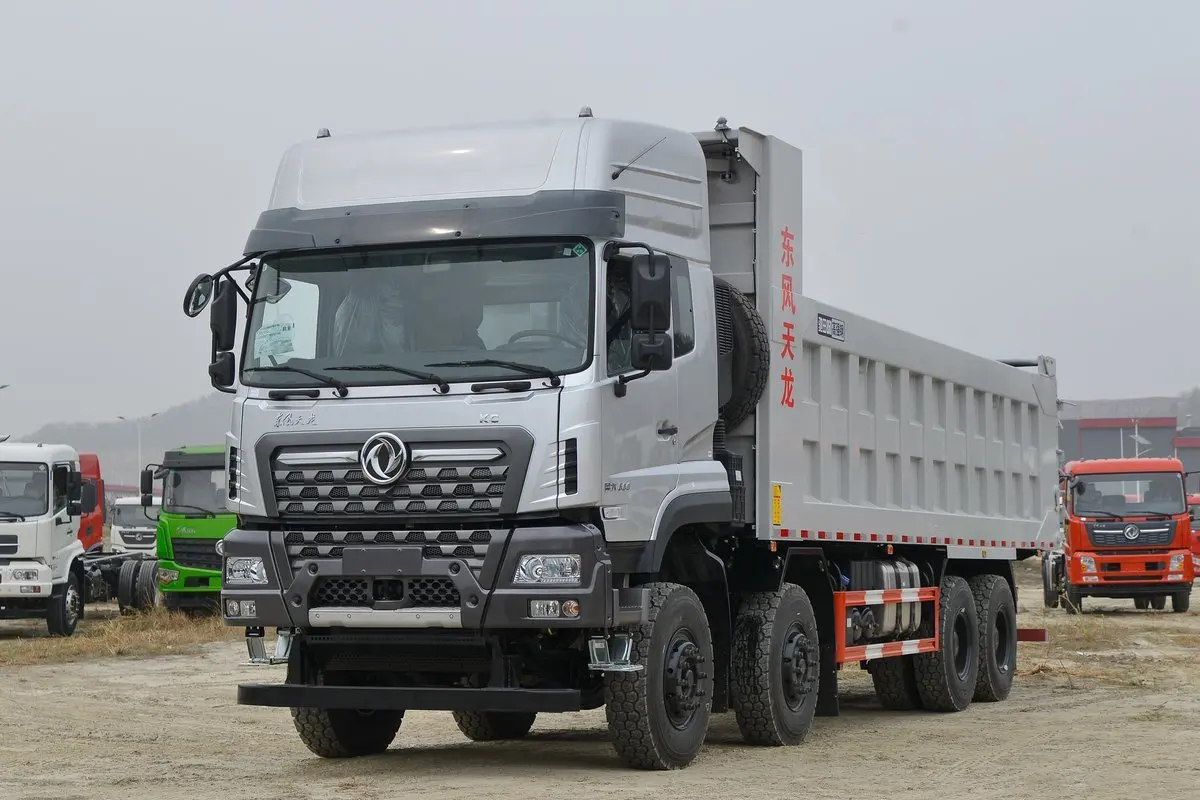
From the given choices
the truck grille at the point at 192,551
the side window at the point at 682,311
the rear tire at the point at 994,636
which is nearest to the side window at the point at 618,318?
the side window at the point at 682,311

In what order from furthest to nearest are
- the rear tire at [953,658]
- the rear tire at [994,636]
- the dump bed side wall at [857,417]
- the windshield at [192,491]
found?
the windshield at [192,491], the rear tire at [994,636], the rear tire at [953,658], the dump bed side wall at [857,417]

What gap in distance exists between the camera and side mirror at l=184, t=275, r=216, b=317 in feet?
33.1

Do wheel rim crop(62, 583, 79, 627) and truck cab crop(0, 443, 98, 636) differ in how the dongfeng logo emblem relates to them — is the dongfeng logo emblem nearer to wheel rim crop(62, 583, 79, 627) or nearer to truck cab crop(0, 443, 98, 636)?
truck cab crop(0, 443, 98, 636)

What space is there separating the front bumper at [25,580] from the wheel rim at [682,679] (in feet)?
51.1

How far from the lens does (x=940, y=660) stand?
590 inches

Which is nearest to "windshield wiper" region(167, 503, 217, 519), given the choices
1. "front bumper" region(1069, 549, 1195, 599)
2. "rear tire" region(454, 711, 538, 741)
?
"rear tire" region(454, 711, 538, 741)

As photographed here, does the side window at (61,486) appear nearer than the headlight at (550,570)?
No

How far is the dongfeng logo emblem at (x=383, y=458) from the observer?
9.55 metres

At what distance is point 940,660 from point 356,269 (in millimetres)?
7142

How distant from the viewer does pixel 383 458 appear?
9.62 meters

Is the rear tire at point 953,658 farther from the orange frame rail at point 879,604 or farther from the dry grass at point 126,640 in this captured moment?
the dry grass at point 126,640

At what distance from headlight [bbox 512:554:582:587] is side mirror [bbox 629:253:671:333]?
131 centimetres

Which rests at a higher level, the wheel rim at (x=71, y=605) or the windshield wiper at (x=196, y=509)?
the windshield wiper at (x=196, y=509)

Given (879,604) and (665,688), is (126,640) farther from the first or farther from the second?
(665,688)
